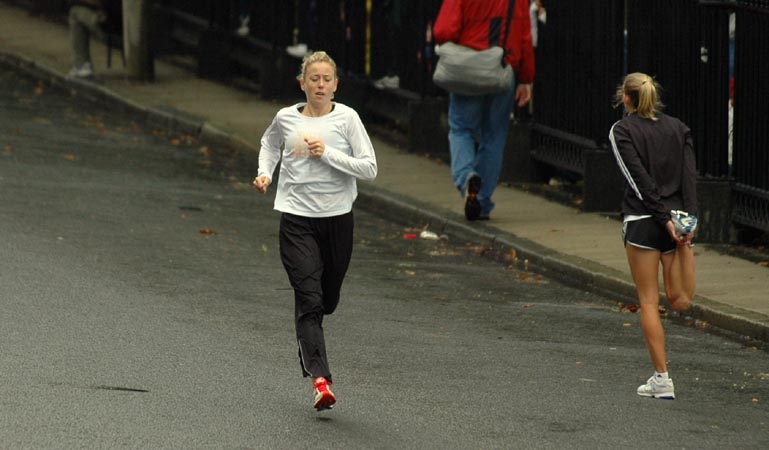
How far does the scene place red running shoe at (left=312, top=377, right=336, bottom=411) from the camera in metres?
7.80

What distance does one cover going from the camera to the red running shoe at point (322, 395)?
7797 mm

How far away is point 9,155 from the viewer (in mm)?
16938

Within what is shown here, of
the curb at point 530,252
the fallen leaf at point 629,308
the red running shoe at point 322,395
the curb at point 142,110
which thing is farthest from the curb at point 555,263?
the curb at point 142,110

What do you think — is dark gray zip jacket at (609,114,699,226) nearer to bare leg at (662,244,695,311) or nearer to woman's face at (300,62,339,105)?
bare leg at (662,244,695,311)

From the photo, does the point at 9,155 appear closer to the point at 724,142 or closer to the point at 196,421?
the point at 724,142

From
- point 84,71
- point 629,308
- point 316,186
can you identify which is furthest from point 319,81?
point 84,71

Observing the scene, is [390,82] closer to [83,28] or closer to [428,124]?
[428,124]

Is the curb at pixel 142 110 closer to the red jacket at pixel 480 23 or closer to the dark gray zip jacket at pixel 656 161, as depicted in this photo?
the red jacket at pixel 480 23

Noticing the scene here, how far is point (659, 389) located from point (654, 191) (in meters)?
0.98

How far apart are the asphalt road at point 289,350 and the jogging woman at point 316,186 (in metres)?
0.55

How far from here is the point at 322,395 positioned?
7797 mm

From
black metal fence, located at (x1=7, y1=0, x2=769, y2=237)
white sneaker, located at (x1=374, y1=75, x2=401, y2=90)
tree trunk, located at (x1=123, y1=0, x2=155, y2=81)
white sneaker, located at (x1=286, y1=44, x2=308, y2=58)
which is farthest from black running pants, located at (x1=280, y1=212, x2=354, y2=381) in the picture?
tree trunk, located at (x1=123, y1=0, x2=155, y2=81)

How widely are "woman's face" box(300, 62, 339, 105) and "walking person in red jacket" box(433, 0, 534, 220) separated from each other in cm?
591

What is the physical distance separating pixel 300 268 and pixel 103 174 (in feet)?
28.2
